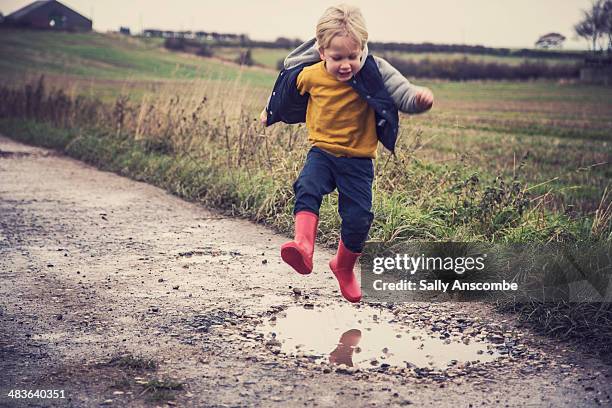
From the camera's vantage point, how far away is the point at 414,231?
→ 6.83 m

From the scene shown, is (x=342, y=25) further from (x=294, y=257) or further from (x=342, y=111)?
(x=294, y=257)

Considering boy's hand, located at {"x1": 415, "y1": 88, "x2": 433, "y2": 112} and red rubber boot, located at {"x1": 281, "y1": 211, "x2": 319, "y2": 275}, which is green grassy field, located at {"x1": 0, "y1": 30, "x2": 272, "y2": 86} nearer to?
red rubber boot, located at {"x1": 281, "y1": 211, "x2": 319, "y2": 275}

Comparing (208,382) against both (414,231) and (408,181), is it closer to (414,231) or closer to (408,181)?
(414,231)

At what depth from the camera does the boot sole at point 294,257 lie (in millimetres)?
4461

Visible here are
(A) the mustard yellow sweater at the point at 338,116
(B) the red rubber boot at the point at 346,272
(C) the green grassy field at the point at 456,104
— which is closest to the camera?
(A) the mustard yellow sweater at the point at 338,116

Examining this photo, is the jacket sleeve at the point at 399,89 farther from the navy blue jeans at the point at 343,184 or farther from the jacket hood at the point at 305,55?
the navy blue jeans at the point at 343,184

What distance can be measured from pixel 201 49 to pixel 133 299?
54571 millimetres

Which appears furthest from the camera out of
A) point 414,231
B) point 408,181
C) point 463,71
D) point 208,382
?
point 463,71

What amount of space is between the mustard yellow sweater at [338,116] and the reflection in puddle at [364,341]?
41.1 inches

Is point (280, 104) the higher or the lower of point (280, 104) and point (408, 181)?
the higher

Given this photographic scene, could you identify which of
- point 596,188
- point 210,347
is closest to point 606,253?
point 210,347

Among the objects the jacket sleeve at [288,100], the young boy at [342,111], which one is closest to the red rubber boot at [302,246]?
the young boy at [342,111]

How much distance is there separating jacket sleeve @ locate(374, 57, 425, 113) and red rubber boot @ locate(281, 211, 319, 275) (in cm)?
84

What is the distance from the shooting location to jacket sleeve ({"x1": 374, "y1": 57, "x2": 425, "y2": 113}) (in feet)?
14.6
